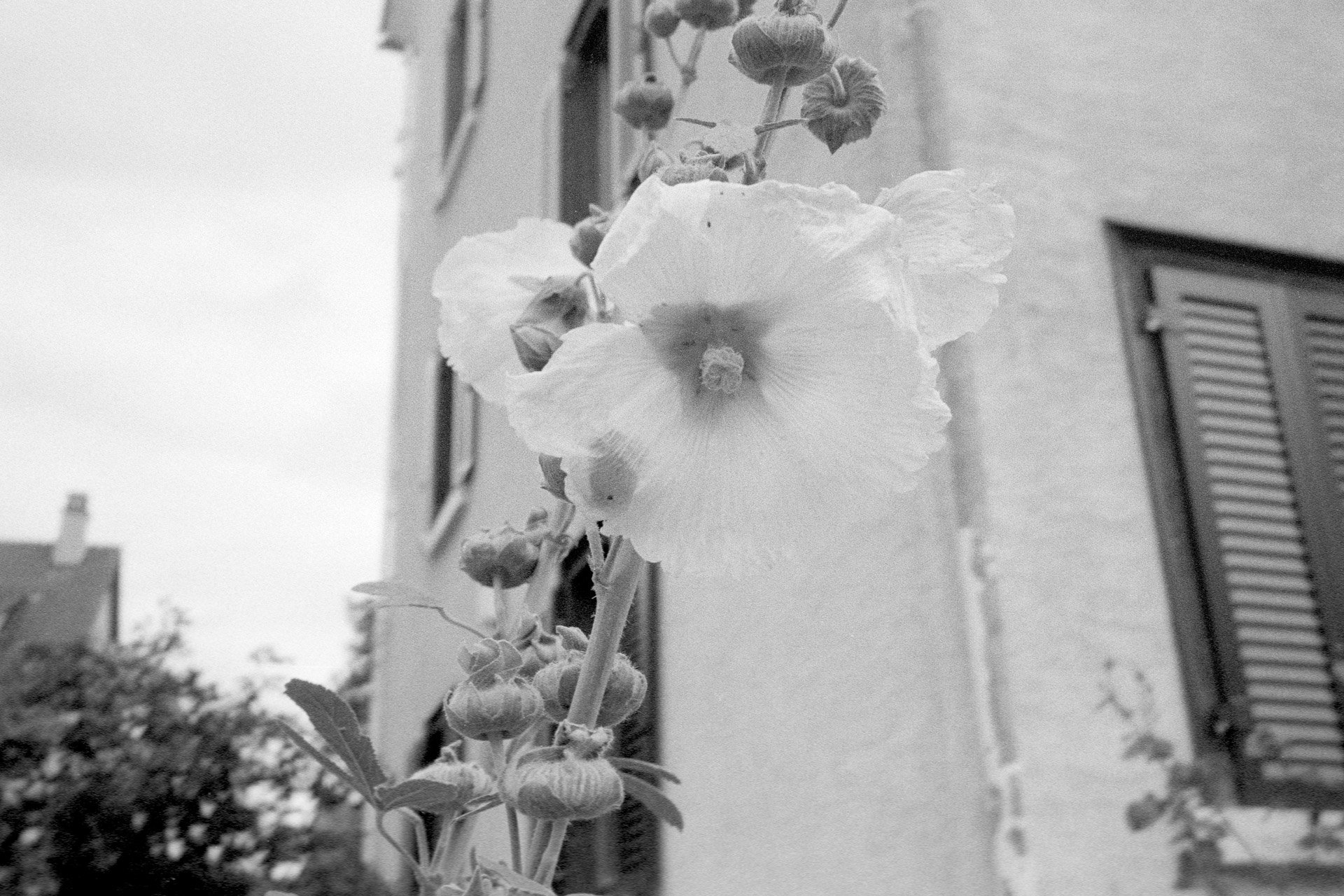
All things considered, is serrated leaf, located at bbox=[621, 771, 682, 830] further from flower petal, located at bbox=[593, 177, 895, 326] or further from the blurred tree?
the blurred tree

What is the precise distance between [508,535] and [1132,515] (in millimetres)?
2046

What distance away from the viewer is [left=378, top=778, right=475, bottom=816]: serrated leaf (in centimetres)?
56

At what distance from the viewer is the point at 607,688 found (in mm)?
573

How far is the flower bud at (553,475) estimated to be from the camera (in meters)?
0.57

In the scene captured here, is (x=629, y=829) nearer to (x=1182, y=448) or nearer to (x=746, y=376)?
(x=1182, y=448)

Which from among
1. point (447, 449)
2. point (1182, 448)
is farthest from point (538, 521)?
point (447, 449)

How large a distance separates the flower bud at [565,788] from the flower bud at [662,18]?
45 cm

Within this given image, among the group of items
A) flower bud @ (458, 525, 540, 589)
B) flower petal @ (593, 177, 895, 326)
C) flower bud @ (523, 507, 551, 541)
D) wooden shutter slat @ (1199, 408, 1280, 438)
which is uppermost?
wooden shutter slat @ (1199, 408, 1280, 438)

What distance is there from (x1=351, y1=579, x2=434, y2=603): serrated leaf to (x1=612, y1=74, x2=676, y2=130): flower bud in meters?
0.31

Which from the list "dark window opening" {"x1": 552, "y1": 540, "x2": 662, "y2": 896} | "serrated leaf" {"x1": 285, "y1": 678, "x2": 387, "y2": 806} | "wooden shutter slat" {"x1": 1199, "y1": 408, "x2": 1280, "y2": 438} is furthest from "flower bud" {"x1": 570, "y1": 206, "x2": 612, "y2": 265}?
"dark window opening" {"x1": 552, "y1": 540, "x2": 662, "y2": 896}

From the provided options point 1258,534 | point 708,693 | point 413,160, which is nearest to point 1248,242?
point 1258,534

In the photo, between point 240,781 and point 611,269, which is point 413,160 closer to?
point 240,781

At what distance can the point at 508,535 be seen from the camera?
0.68 m

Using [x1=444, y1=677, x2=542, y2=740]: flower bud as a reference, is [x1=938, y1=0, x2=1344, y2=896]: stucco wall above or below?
above
